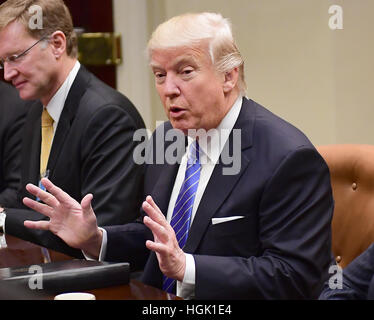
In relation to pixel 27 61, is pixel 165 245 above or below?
below

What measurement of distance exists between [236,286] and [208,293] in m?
0.08

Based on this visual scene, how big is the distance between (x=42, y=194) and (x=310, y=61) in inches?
68.4

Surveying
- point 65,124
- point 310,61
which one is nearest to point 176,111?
point 65,124

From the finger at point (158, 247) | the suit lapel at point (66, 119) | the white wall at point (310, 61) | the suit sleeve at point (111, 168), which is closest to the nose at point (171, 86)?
the finger at point (158, 247)

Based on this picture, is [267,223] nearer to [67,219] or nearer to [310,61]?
[67,219]

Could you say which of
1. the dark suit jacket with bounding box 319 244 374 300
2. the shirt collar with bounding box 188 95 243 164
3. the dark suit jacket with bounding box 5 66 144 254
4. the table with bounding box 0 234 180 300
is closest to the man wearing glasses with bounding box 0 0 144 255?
the dark suit jacket with bounding box 5 66 144 254

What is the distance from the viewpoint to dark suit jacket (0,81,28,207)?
11.4ft

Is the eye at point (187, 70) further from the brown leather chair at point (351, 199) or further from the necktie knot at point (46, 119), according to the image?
the necktie knot at point (46, 119)

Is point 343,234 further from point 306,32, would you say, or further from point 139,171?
point 306,32

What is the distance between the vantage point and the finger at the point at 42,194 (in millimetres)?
2096

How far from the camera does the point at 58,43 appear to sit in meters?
2.99

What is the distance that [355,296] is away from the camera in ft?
6.21

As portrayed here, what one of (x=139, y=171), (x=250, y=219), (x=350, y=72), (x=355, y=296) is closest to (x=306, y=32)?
(x=350, y=72)

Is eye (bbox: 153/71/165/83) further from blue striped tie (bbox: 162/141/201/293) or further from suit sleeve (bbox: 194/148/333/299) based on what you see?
suit sleeve (bbox: 194/148/333/299)
